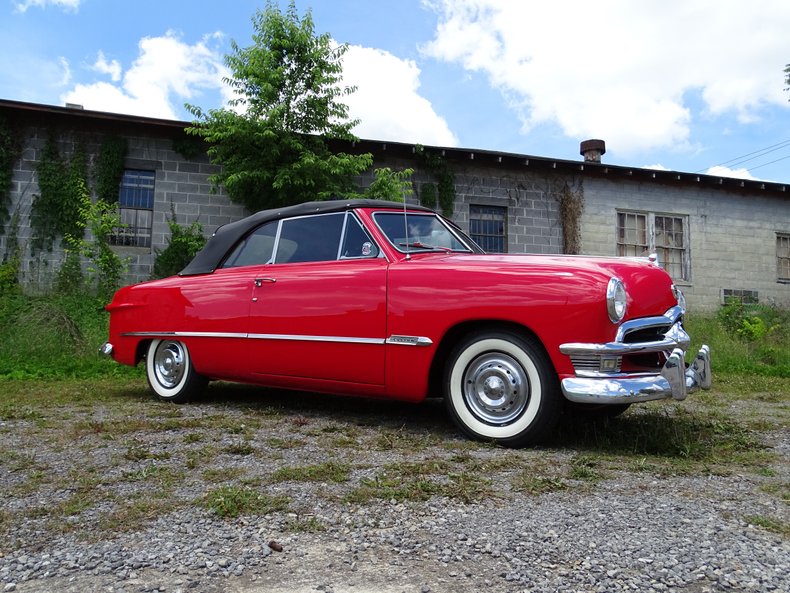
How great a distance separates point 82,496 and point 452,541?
1683mm

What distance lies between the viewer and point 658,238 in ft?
55.4

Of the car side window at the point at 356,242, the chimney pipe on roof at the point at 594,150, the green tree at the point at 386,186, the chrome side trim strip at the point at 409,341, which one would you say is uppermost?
the chimney pipe on roof at the point at 594,150

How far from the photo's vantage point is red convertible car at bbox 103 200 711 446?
12.1 feet

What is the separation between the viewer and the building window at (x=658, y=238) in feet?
54.4

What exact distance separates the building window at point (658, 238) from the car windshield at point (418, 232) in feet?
41.2

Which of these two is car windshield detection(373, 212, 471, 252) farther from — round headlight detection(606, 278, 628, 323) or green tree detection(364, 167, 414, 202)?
green tree detection(364, 167, 414, 202)

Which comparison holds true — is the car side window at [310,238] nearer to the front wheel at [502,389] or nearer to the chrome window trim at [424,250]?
the chrome window trim at [424,250]

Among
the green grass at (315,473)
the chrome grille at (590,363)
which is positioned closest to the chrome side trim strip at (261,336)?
the green grass at (315,473)

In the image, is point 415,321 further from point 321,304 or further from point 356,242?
point 356,242

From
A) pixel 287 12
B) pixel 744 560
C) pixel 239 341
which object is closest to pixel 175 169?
pixel 287 12

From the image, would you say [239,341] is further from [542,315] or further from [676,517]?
[676,517]

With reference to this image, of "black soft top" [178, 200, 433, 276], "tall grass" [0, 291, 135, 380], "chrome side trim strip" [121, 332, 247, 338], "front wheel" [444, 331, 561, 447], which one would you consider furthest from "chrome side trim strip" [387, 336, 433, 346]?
"tall grass" [0, 291, 135, 380]

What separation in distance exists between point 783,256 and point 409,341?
17.6 metres

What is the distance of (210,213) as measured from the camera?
1372 cm
